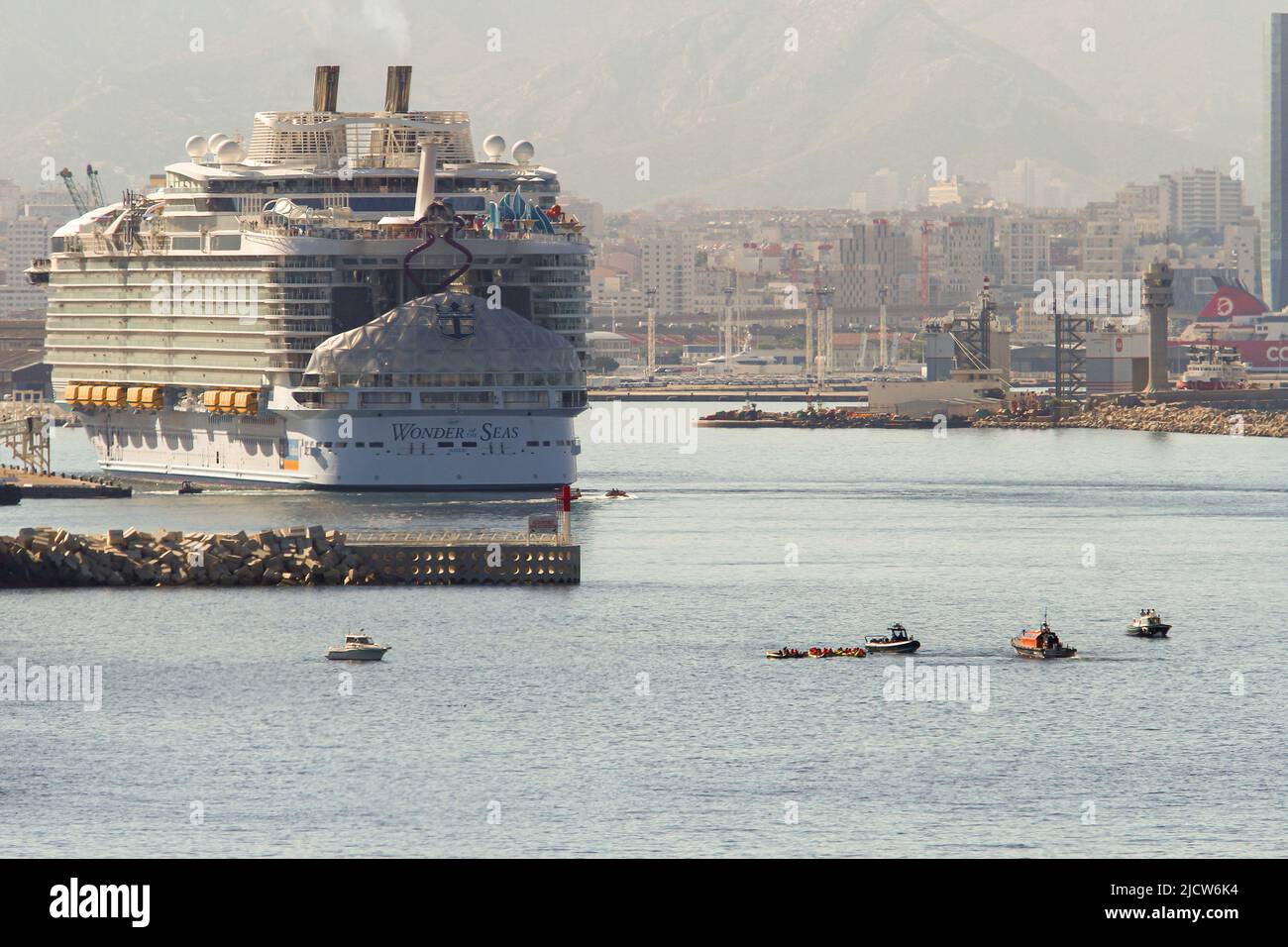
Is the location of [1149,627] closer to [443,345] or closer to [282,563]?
[282,563]

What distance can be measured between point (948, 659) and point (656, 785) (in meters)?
14.8

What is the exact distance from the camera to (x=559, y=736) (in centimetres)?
3791

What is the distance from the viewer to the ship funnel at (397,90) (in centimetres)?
10775

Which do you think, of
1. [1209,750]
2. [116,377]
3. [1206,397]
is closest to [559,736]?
[1209,750]

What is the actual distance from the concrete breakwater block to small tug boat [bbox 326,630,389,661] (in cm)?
1305

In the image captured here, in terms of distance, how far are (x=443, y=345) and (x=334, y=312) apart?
28.1 ft

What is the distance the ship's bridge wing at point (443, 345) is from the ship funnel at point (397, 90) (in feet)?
76.2

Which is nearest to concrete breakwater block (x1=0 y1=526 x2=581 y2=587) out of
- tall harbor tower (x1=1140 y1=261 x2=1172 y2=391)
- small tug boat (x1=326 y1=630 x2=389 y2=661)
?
small tug boat (x1=326 y1=630 x2=389 y2=661)

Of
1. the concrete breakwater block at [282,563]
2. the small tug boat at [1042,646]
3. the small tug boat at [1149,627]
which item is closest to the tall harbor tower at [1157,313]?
the concrete breakwater block at [282,563]

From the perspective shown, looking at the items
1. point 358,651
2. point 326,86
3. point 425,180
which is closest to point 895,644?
point 358,651

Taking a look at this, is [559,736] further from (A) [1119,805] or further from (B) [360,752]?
(A) [1119,805]

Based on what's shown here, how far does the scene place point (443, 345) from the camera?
84.4m

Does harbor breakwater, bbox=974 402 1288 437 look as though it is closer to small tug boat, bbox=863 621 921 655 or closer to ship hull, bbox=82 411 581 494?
ship hull, bbox=82 411 581 494

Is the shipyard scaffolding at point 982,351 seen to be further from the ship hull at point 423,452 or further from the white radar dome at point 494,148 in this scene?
the ship hull at point 423,452
